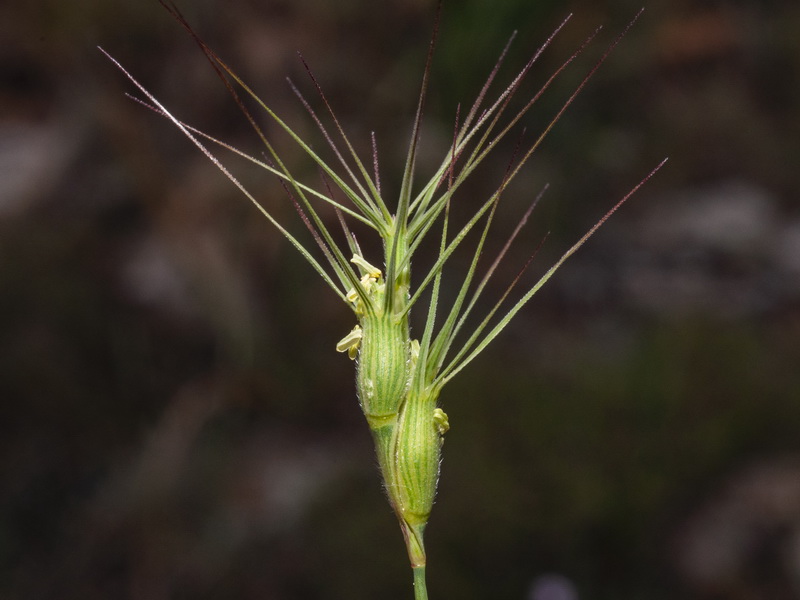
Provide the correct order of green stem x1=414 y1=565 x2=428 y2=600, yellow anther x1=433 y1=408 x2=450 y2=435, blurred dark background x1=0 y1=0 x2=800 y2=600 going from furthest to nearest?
1. blurred dark background x1=0 y1=0 x2=800 y2=600
2. yellow anther x1=433 y1=408 x2=450 y2=435
3. green stem x1=414 y1=565 x2=428 y2=600

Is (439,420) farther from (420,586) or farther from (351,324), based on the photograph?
(351,324)

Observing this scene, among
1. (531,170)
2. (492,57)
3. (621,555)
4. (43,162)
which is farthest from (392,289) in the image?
(43,162)

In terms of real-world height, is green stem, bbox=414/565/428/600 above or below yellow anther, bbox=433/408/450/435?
below

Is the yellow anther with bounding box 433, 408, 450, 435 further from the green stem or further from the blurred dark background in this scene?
the blurred dark background

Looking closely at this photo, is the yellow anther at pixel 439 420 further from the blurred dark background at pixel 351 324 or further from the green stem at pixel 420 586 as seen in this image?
the blurred dark background at pixel 351 324

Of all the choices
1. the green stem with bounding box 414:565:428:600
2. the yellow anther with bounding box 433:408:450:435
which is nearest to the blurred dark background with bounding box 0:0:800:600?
the yellow anther with bounding box 433:408:450:435

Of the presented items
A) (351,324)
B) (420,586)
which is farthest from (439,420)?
(351,324)

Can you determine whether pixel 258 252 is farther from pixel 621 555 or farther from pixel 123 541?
pixel 621 555

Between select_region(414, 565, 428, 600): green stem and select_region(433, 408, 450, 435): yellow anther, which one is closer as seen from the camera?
select_region(414, 565, 428, 600): green stem

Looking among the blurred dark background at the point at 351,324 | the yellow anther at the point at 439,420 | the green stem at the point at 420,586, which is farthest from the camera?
the blurred dark background at the point at 351,324

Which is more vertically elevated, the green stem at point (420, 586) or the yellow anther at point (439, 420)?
the yellow anther at point (439, 420)

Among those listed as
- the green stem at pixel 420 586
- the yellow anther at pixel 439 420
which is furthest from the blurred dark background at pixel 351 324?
the green stem at pixel 420 586
